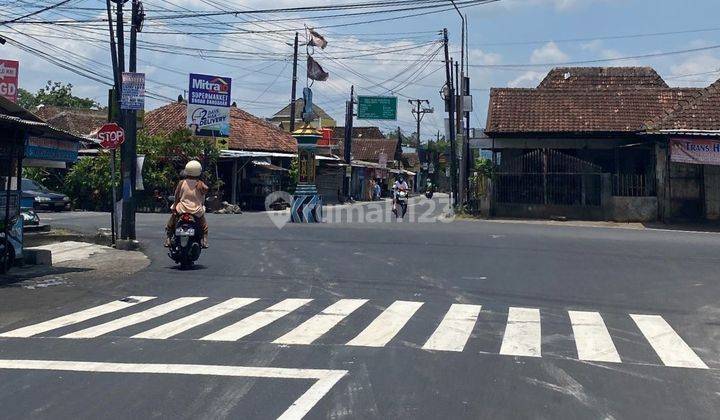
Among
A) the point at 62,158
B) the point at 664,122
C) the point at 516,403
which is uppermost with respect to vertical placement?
the point at 664,122

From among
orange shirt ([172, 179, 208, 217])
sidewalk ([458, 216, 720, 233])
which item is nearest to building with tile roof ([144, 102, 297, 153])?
sidewalk ([458, 216, 720, 233])

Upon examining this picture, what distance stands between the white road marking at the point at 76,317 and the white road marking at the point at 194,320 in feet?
3.97

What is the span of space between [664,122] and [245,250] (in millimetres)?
18566

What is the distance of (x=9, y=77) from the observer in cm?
2083

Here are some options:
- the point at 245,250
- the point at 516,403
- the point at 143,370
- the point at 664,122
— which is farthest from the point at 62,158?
the point at 664,122

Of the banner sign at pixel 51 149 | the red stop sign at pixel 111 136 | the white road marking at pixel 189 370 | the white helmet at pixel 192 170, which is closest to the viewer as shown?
the white road marking at pixel 189 370

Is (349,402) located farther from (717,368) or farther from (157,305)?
(157,305)

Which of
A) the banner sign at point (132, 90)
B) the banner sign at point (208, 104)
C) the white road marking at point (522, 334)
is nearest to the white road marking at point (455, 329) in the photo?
the white road marking at point (522, 334)

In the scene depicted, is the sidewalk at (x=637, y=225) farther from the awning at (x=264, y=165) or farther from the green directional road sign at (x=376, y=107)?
the green directional road sign at (x=376, y=107)

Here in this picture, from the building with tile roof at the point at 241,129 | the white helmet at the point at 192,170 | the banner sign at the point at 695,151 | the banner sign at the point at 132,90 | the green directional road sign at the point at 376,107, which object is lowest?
the white helmet at the point at 192,170

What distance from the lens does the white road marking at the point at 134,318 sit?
882cm

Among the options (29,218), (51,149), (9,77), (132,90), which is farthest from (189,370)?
(9,77)

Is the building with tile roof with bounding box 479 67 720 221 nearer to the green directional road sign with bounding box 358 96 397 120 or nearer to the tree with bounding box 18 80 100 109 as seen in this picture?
the green directional road sign with bounding box 358 96 397 120

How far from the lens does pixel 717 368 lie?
748cm
